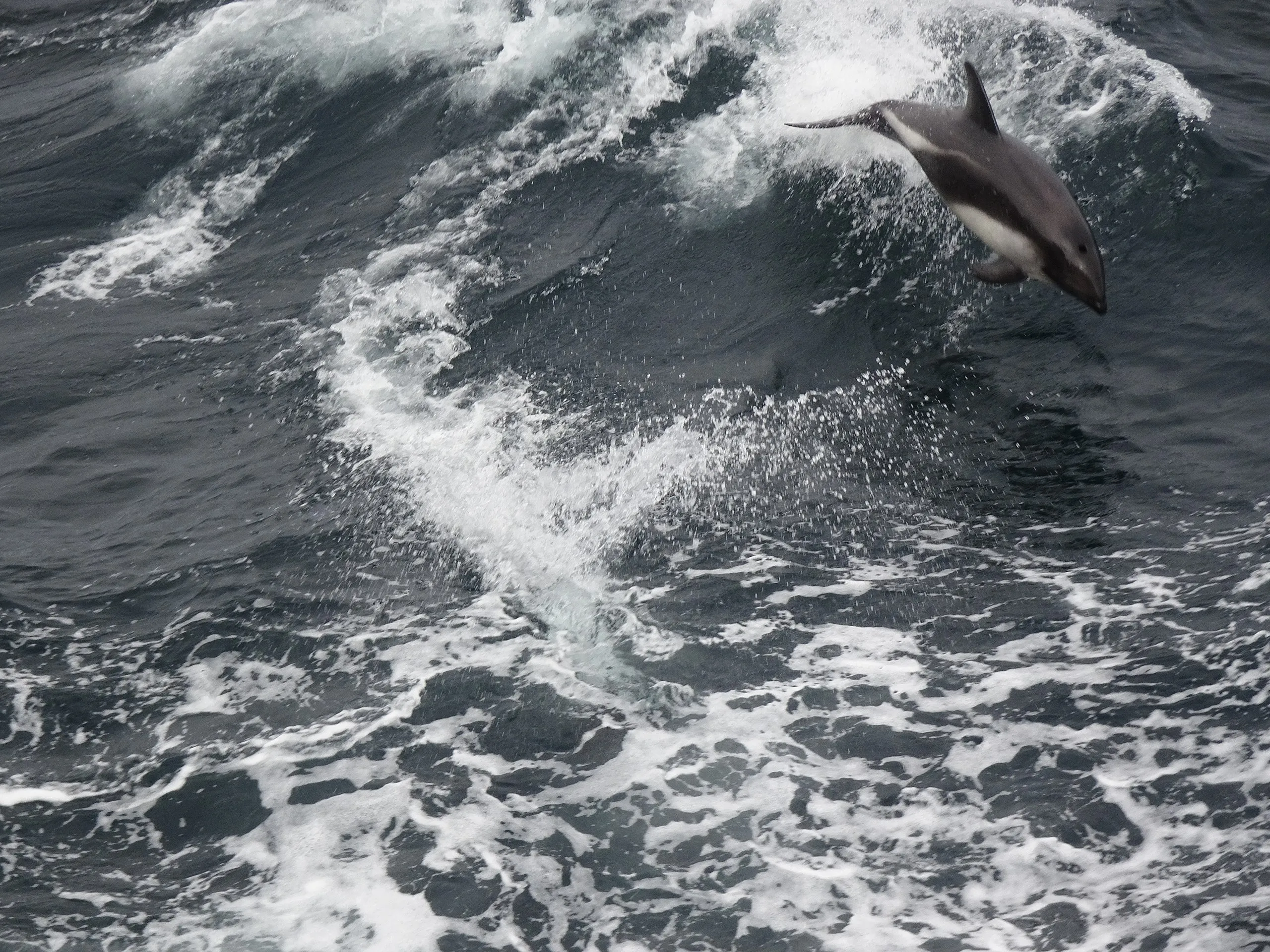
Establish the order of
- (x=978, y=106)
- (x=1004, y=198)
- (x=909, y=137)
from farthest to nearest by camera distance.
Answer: (x=909, y=137), (x=978, y=106), (x=1004, y=198)

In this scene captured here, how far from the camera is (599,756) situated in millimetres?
9984

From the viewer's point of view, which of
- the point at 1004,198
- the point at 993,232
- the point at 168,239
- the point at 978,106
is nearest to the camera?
the point at 1004,198

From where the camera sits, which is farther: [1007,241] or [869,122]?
[869,122]

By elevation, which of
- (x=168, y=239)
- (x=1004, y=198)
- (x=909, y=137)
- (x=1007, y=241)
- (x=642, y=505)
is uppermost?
(x=909, y=137)

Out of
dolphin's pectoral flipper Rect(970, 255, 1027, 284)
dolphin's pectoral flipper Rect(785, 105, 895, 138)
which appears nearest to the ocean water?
dolphin's pectoral flipper Rect(785, 105, 895, 138)

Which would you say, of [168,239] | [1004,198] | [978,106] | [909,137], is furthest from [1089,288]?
[168,239]

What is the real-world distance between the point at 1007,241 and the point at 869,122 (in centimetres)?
291

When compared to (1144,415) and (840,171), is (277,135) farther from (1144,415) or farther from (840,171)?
(1144,415)

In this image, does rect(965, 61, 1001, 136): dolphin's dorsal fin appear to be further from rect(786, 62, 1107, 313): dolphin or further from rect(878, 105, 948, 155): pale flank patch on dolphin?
rect(878, 105, 948, 155): pale flank patch on dolphin

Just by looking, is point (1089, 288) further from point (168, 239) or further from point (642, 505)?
point (168, 239)

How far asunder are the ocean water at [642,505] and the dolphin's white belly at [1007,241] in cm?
166

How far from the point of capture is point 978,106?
11.9 meters

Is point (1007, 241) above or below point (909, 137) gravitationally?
below

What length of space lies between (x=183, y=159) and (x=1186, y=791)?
1524cm
